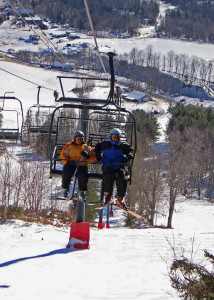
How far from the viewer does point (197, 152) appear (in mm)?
50031

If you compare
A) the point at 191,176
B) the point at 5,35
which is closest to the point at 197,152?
the point at 191,176

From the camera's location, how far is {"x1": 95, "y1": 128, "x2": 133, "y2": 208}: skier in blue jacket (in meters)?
9.61

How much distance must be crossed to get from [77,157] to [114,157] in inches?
32.0

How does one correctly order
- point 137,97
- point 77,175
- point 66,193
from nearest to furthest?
point 77,175 → point 66,193 → point 137,97

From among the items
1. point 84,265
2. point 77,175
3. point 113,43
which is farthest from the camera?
point 113,43

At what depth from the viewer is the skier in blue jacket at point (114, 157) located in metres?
9.61

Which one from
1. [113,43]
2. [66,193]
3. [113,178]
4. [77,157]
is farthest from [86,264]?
[113,43]

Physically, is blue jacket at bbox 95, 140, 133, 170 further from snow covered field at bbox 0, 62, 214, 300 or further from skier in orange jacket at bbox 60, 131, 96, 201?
snow covered field at bbox 0, 62, 214, 300

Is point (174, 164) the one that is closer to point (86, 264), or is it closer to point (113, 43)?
point (86, 264)

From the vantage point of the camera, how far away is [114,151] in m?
9.62

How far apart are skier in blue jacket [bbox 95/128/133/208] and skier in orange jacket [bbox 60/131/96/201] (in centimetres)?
25

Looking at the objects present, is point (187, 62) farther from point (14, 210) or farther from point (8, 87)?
point (14, 210)

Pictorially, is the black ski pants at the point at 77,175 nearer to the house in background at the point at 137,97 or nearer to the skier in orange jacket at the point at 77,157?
the skier in orange jacket at the point at 77,157

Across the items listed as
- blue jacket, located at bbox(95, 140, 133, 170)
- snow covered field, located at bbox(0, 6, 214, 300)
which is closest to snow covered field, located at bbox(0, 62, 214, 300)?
snow covered field, located at bbox(0, 6, 214, 300)
